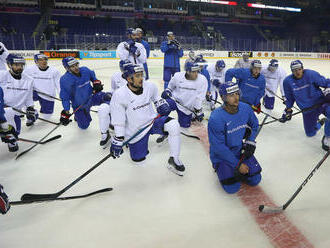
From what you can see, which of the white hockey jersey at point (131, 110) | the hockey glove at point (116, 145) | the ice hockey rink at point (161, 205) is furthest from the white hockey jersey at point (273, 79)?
the hockey glove at point (116, 145)

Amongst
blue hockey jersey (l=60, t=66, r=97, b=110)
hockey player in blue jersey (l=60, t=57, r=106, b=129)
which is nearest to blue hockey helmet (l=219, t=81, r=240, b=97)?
hockey player in blue jersey (l=60, t=57, r=106, b=129)

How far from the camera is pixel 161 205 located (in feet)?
7.62

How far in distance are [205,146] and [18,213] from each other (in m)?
2.47

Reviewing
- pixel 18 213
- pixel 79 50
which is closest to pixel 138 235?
pixel 18 213

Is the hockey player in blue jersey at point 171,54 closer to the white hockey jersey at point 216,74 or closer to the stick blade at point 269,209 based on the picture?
the white hockey jersey at point 216,74

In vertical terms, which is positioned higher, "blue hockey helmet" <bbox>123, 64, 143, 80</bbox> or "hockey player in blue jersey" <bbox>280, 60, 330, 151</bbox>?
"blue hockey helmet" <bbox>123, 64, 143, 80</bbox>

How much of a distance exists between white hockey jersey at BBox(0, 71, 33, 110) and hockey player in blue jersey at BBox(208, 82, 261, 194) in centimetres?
311

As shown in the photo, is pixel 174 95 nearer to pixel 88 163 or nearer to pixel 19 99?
pixel 88 163

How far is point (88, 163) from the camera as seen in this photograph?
322 cm

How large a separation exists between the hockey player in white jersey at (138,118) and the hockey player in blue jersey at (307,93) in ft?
6.33

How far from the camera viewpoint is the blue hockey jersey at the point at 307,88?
3.67 meters

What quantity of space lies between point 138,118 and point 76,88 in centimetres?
194

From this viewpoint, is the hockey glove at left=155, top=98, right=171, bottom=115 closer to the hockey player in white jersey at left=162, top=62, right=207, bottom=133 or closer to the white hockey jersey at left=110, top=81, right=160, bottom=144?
the white hockey jersey at left=110, top=81, right=160, bottom=144

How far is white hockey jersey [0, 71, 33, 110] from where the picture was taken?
3797 millimetres
